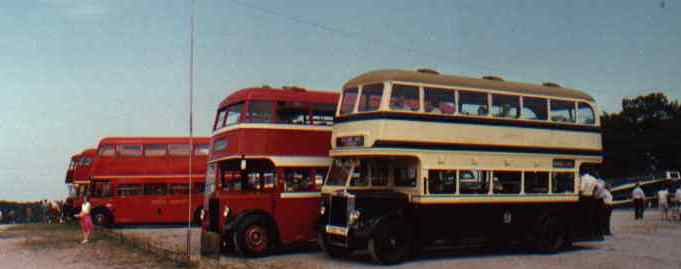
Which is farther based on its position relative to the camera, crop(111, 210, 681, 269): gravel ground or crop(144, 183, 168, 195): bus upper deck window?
crop(144, 183, 168, 195): bus upper deck window

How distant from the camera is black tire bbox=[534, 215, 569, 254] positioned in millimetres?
18109

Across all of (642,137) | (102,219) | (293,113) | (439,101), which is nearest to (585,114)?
(439,101)

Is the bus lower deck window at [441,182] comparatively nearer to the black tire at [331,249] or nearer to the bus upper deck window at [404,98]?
the bus upper deck window at [404,98]

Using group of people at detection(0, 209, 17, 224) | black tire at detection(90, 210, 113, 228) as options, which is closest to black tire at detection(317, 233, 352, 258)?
black tire at detection(90, 210, 113, 228)

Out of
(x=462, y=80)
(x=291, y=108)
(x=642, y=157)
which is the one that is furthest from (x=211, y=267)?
(x=642, y=157)

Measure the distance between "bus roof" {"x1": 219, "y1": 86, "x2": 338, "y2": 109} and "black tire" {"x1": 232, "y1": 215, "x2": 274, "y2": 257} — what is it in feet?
9.57

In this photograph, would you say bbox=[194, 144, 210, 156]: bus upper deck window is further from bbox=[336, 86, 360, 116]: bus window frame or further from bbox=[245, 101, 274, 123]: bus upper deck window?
bbox=[336, 86, 360, 116]: bus window frame

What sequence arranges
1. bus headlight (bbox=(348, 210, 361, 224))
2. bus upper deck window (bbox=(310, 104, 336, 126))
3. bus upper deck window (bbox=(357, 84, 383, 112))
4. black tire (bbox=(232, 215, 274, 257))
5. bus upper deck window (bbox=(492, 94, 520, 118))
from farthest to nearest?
bus upper deck window (bbox=(310, 104, 336, 126))
bus upper deck window (bbox=(492, 94, 520, 118))
black tire (bbox=(232, 215, 274, 257))
bus upper deck window (bbox=(357, 84, 383, 112))
bus headlight (bbox=(348, 210, 361, 224))

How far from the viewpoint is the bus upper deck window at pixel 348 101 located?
1697cm

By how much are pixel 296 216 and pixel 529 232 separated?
556 cm

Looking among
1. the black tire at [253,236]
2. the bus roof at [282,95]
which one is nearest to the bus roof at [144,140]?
the bus roof at [282,95]

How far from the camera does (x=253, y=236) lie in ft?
57.3

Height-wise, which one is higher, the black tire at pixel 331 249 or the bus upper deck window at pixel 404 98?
the bus upper deck window at pixel 404 98

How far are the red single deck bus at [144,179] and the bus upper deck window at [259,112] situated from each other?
13.3 meters
